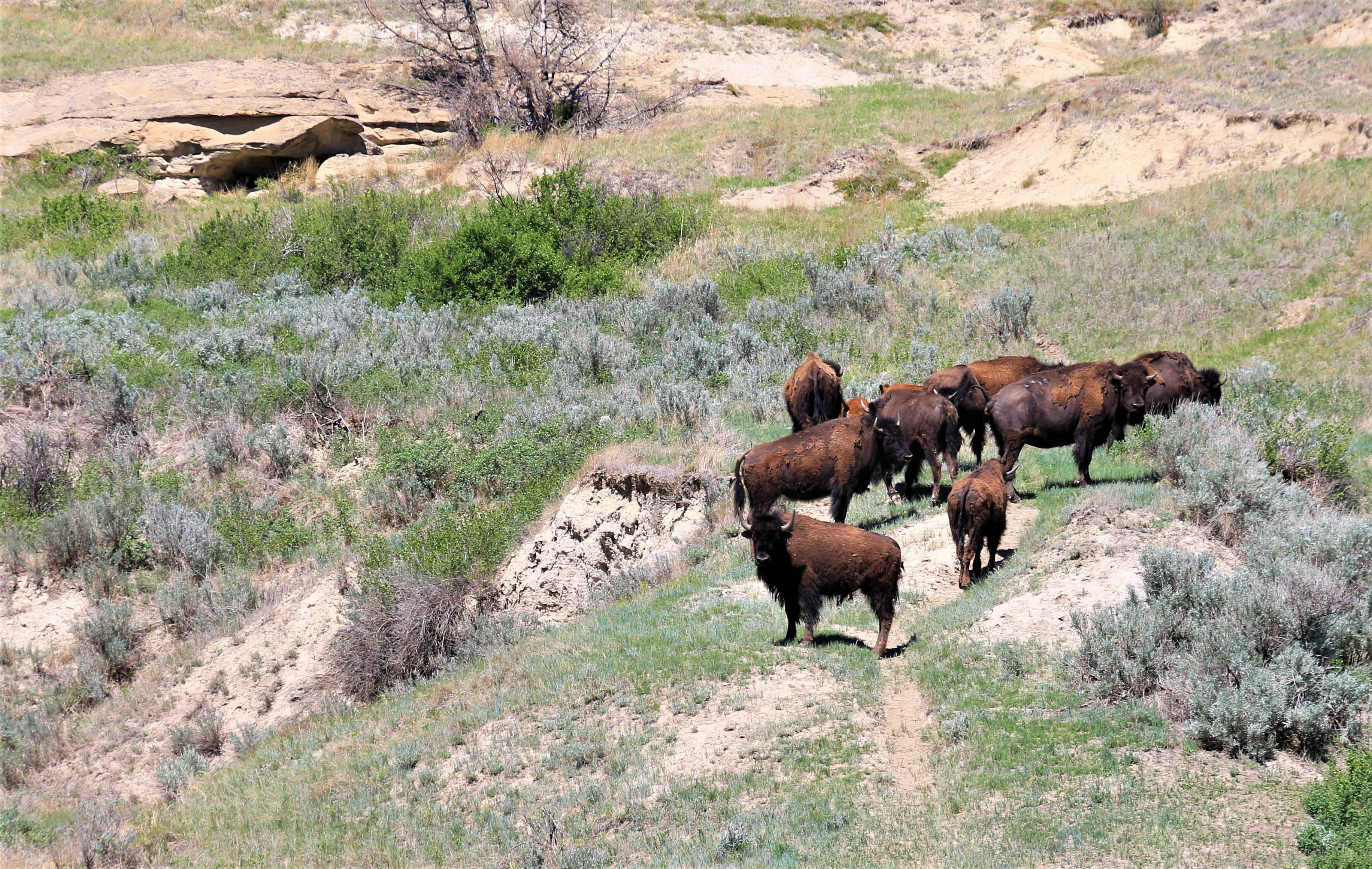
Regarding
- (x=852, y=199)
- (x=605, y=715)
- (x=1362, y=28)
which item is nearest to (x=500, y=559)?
(x=605, y=715)

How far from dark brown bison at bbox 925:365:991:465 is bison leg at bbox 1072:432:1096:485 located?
1.18 m

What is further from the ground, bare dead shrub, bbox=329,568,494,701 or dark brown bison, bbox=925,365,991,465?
dark brown bison, bbox=925,365,991,465

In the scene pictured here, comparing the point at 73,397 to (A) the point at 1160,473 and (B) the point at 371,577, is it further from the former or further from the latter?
(A) the point at 1160,473

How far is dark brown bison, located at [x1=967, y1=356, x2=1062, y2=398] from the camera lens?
634 inches

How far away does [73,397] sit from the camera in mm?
21781

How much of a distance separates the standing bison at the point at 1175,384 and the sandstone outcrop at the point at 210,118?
3052 cm

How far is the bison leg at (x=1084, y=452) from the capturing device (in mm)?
14398

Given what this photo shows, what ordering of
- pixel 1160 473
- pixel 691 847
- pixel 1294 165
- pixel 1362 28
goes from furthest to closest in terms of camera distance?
pixel 1362 28, pixel 1294 165, pixel 1160 473, pixel 691 847

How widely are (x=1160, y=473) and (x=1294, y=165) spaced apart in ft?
63.2

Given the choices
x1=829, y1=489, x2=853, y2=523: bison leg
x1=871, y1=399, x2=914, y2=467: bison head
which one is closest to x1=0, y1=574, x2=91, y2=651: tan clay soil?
x1=829, y1=489, x2=853, y2=523: bison leg

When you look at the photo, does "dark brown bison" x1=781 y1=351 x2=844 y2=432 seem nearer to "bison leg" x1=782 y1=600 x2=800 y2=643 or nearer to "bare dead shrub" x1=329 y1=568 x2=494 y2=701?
"bare dead shrub" x1=329 y1=568 x2=494 y2=701

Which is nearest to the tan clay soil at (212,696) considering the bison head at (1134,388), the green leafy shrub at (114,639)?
the green leafy shrub at (114,639)

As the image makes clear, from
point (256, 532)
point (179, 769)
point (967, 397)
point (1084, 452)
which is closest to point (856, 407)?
point (967, 397)

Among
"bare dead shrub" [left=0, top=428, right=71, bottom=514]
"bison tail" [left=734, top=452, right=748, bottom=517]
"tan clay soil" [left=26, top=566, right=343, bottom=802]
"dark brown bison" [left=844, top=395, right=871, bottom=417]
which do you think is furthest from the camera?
"bare dead shrub" [left=0, top=428, right=71, bottom=514]
